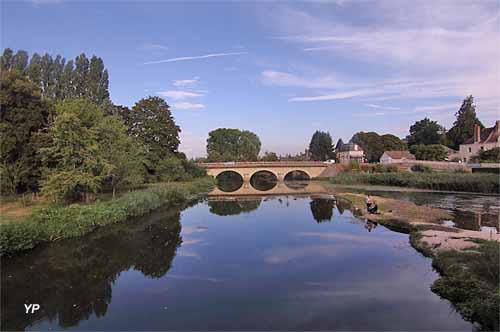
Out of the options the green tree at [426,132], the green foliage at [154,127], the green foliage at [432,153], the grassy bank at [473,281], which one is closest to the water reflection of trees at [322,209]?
the grassy bank at [473,281]

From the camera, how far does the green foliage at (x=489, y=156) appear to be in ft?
174

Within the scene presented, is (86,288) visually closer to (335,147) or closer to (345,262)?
(345,262)

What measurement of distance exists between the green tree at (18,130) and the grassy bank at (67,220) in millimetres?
3434

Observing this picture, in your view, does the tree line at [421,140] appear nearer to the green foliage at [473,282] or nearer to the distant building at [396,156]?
the distant building at [396,156]

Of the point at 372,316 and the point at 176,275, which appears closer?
the point at 372,316

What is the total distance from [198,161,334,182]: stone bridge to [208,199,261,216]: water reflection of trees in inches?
1107

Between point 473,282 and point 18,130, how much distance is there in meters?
25.0

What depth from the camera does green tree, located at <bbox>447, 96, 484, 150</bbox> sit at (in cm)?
7112

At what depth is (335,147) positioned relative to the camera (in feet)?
349

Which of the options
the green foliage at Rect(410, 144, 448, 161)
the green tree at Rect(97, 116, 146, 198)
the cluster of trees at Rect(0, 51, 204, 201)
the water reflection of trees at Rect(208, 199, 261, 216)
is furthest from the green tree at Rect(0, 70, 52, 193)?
the green foliage at Rect(410, 144, 448, 161)

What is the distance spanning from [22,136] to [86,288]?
14.8m

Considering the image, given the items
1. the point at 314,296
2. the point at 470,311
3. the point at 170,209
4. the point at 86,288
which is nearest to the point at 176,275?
the point at 86,288

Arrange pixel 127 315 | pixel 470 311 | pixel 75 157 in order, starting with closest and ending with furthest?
pixel 470 311, pixel 127 315, pixel 75 157

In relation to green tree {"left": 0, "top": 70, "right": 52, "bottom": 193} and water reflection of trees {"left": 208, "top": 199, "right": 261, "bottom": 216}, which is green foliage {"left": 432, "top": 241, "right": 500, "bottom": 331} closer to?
water reflection of trees {"left": 208, "top": 199, "right": 261, "bottom": 216}
